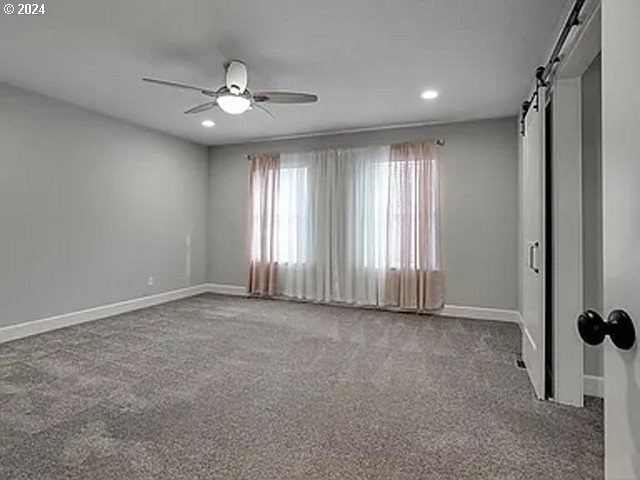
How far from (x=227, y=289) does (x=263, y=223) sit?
4.55 feet

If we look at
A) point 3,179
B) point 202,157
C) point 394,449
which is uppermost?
point 202,157

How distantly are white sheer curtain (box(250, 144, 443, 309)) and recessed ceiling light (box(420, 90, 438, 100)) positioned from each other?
1.06m

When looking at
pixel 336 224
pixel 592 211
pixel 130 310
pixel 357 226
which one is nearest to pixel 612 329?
pixel 592 211

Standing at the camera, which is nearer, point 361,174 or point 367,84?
point 367,84

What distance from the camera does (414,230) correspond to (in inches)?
208

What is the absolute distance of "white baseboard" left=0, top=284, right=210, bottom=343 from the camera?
4.02 m

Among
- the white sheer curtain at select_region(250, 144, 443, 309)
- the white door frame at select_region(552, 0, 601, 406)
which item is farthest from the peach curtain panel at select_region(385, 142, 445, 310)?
the white door frame at select_region(552, 0, 601, 406)

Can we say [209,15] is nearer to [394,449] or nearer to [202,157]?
[394,449]

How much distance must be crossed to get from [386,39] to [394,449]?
2.78 m

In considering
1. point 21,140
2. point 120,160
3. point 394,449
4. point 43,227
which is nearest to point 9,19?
point 21,140

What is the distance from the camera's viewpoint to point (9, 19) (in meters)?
2.72

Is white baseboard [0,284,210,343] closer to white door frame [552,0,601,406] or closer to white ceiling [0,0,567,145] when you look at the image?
white ceiling [0,0,567,145]

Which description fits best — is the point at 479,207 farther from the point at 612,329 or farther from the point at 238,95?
the point at 612,329

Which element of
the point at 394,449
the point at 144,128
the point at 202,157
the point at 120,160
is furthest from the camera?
the point at 202,157
